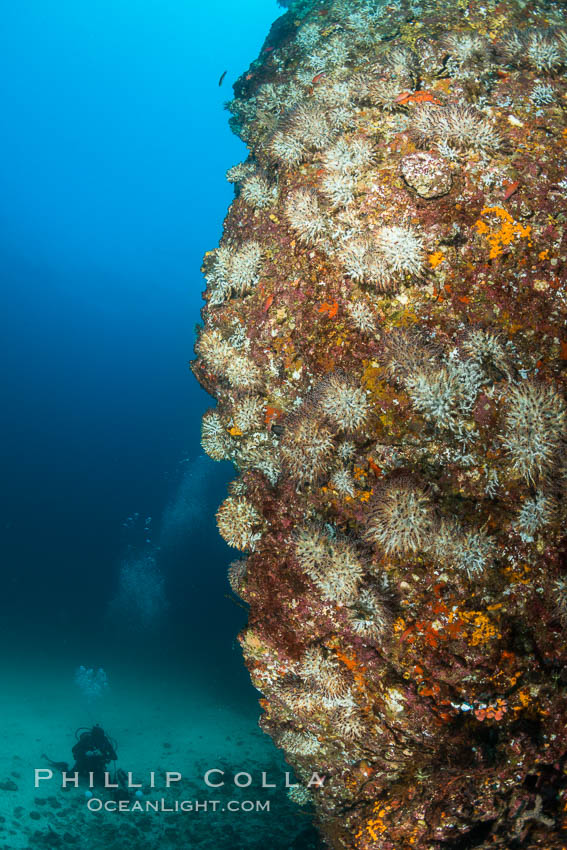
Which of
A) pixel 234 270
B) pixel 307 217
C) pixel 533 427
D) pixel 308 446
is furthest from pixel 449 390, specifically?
pixel 234 270

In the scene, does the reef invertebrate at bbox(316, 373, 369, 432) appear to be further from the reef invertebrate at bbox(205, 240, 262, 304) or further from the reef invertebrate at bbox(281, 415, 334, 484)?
the reef invertebrate at bbox(205, 240, 262, 304)

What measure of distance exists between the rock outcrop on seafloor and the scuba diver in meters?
15.9

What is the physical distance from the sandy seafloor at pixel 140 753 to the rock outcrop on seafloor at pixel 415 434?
21.5 feet

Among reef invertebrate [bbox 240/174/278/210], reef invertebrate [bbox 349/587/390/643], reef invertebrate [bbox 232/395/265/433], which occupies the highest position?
reef invertebrate [bbox 240/174/278/210]

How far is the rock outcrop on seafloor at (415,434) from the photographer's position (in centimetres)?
431

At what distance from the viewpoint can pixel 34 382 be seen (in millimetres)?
51125

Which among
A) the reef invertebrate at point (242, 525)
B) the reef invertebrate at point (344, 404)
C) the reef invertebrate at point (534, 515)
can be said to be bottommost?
the reef invertebrate at point (534, 515)

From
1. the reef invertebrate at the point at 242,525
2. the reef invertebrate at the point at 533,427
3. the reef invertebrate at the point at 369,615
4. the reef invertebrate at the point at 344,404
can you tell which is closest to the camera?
the reef invertebrate at the point at 533,427

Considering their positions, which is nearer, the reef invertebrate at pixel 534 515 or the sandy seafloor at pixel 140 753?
the reef invertebrate at pixel 534 515

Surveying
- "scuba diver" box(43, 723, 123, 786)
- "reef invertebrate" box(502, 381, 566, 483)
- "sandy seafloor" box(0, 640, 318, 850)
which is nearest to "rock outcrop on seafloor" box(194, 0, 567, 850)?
"reef invertebrate" box(502, 381, 566, 483)

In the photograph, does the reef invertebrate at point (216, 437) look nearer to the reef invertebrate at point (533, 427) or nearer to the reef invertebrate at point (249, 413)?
the reef invertebrate at point (249, 413)

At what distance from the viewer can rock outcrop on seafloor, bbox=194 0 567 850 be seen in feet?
14.1

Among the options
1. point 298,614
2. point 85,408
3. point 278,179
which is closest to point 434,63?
point 278,179

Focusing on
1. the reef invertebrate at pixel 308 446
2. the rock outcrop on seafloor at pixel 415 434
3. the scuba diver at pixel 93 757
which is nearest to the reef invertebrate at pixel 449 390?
the rock outcrop on seafloor at pixel 415 434
